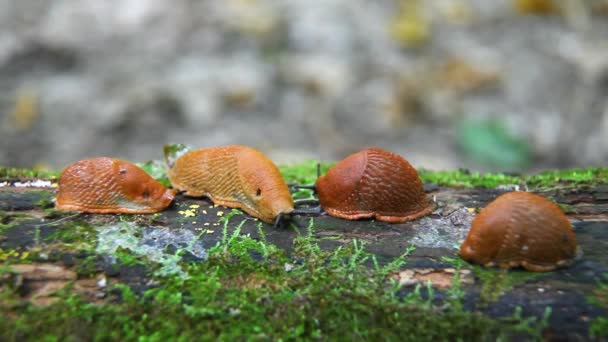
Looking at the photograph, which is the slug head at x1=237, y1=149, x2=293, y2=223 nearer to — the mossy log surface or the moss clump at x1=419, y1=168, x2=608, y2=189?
the mossy log surface

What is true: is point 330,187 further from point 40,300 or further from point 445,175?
point 40,300

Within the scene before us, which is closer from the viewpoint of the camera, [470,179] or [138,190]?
[138,190]

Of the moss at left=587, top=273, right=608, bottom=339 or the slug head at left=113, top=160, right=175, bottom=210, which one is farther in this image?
the slug head at left=113, top=160, right=175, bottom=210

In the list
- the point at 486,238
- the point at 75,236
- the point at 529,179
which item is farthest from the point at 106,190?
A: the point at 529,179

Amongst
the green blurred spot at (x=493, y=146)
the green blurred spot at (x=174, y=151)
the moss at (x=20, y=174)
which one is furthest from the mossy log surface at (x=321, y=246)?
the green blurred spot at (x=493, y=146)

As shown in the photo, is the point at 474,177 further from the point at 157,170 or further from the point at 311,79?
the point at 311,79

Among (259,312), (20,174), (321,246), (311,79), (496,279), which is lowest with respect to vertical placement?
(259,312)

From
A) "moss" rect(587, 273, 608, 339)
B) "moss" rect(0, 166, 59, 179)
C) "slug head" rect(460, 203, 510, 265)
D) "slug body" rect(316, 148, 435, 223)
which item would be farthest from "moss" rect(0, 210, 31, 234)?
"moss" rect(587, 273, 608, 339)
